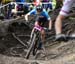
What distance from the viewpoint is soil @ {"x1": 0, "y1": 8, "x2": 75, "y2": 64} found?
12.6m

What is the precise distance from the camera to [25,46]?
1645 cm

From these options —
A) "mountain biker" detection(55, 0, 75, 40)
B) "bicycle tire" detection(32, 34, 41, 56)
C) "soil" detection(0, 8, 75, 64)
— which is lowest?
"soil" detection(0, 8, 75, 64)

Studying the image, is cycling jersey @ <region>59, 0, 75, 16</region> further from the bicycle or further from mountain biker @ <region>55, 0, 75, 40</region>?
the bicycle

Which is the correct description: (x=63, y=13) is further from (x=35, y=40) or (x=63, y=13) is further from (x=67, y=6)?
(x=35, y=40)

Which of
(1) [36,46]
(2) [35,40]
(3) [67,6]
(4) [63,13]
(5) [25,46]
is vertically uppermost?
(3) [67,6]

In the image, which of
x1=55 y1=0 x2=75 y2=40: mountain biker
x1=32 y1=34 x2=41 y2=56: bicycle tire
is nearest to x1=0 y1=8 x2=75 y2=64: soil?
x1=32 y1=34 x2=41 y2=56: bicycle tire

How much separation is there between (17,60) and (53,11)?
12060 millimetres

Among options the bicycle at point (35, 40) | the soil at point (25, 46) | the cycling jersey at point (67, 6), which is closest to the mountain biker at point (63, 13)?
the cycling jersey at point (67, 6)

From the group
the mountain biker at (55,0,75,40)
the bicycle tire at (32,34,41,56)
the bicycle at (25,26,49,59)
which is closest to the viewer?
the mountain biker at (55,0,75,40)

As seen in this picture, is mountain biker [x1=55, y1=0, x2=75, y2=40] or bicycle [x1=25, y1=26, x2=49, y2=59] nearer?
mountain biker [x1=55, y1=0, x2=75, y2=40]

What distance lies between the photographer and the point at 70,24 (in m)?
20.3

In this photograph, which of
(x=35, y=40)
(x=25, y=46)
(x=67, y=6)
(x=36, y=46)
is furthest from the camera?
(x=25, y=46)

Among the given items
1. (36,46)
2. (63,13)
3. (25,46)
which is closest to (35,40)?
(36,46)

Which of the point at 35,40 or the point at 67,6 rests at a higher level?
the point at 67,6
